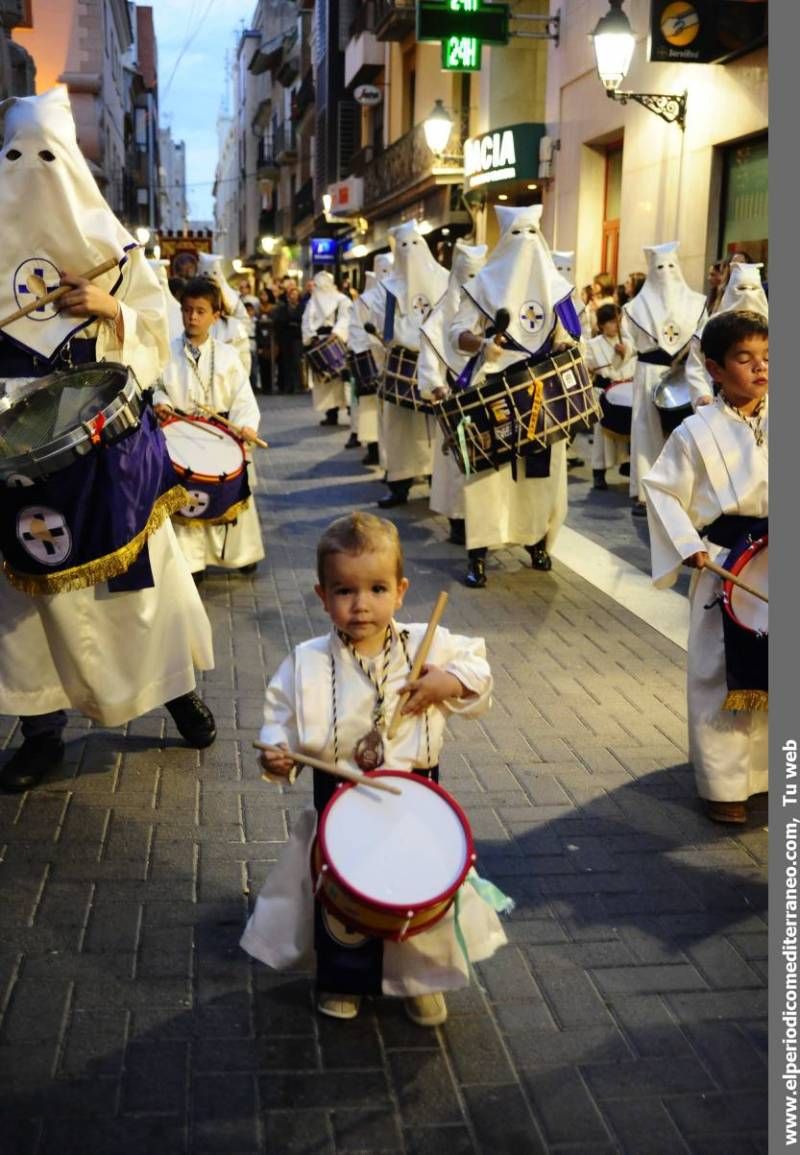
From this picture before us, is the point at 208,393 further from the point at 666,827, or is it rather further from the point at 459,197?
the point at 459,197

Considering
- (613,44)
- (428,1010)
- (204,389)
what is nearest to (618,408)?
(613,44)

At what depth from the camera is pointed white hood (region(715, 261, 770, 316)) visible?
A: 9.12 m

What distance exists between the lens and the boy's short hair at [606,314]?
47.0 feet

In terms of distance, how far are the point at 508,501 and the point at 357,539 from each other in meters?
5.76

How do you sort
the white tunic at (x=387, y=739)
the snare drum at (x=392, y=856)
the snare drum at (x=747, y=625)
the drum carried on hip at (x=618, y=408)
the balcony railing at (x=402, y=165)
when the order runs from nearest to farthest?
the snare drum at (x=392, y=856) → the white tunic at (x=387, y=739) → the snare drum at (x=747, y=625) → the drum carried on hip at (x=618, y=408) → the balcony railing at (x=402, y=165)

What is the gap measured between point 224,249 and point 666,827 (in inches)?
4852

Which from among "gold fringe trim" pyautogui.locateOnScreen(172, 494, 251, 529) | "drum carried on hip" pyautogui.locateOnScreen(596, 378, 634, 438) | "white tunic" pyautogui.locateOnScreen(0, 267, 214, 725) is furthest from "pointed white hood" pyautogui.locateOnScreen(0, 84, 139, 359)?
"drum carried on hip" pyautogui.locateOnScreen(596, 378, 634, 438)

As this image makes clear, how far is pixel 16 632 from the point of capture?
192 inches

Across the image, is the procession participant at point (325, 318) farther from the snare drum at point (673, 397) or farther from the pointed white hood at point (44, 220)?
the pointed white hood at point (44, 220)

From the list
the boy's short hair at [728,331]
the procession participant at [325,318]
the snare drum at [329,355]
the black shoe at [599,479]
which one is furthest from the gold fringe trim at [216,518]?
the procession participant at [325,318]

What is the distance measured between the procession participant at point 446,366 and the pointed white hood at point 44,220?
4324 mm

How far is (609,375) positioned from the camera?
14.0m

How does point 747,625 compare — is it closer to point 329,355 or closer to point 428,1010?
point 428,1010

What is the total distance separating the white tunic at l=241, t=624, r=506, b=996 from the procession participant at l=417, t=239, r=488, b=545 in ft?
18.8
